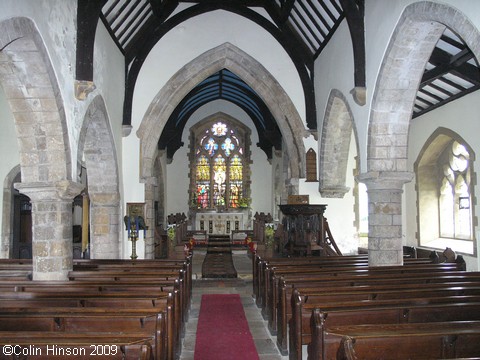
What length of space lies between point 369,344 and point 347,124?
27.9 feet

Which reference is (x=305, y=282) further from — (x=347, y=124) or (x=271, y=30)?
(x=271, y=30)

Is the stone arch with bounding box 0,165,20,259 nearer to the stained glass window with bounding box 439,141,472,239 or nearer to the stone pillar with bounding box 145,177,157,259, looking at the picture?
the stone pillar with bounding box 145,177,157,259

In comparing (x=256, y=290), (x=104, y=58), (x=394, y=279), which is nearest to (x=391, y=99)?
(x=394, y=279)

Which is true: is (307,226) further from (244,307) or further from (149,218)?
(244,307)

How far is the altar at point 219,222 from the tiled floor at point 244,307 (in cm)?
687

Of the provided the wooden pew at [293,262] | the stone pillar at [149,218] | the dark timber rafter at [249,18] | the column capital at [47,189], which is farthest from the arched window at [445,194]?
the column capital at [47,189]

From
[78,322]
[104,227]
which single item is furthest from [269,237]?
[78,322]

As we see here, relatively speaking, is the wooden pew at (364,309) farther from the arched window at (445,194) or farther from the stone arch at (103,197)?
the arched window at (445,194)

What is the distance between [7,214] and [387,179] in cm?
939

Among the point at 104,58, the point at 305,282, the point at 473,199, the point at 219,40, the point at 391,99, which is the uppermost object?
the point at 219,40

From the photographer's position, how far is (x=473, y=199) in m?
9.71

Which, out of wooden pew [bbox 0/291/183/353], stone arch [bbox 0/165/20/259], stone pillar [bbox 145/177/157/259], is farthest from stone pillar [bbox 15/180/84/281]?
stone arch [bbox 0/165/20/259]

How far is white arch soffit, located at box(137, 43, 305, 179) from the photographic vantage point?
35.9 feet

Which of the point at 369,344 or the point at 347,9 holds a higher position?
the point at 347,9
